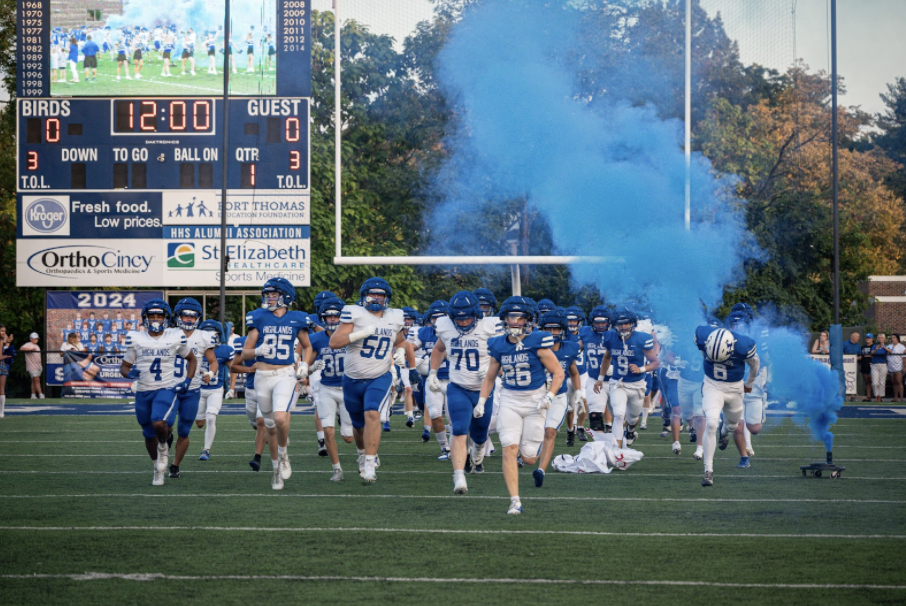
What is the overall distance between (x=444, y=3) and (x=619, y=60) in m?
3.33

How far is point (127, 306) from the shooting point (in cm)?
2462

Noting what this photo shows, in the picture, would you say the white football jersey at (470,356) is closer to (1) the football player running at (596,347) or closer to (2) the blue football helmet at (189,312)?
(2) the blue football helmet at (189,312)

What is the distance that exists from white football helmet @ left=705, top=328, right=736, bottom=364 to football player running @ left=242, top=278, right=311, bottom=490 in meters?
3.50

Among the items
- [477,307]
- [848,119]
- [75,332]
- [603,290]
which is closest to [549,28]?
[603,290]

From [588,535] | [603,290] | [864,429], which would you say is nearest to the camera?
[588,535]

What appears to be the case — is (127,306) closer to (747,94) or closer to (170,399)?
(170,399)

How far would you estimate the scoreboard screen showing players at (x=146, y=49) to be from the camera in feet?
74.0

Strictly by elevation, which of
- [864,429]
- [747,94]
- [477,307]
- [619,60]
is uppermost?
[747,94]

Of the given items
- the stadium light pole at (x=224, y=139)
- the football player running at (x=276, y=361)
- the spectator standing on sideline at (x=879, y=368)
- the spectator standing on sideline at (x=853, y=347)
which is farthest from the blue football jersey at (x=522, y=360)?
the spectator standing on sideline at (x=853, y=347)

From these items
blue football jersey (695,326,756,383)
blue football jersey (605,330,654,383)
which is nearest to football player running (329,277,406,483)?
blue football jersey (695,326,756,383)

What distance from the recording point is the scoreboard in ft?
73.8

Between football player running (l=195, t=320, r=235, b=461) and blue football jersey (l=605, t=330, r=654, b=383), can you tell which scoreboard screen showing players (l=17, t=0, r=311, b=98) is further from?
blue football jersey (l=605, t=330, r=654, b=383)

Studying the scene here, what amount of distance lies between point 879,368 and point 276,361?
16634 mm

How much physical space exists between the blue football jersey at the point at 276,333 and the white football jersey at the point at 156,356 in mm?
710
